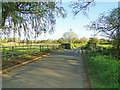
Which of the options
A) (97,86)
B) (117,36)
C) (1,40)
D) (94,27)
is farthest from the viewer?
(94,27)

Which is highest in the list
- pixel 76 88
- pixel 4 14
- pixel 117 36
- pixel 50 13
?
pixel 50 13

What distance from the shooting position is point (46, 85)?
4.33m

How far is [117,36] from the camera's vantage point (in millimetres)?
3217

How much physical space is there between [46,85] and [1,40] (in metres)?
3.99

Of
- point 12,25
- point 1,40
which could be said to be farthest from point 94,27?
point 1,40

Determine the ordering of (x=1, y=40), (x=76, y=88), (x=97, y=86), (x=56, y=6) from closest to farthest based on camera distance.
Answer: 1. (x=97, y=86)
2. (x=76, y=88)
3. (x=1, y=40)
4. (x=56, y=6)

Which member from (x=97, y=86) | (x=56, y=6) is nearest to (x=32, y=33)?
(x=56, y=6)

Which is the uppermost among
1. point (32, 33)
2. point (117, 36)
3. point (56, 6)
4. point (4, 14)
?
point (56, 6)

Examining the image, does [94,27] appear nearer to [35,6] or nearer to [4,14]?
[35,6]

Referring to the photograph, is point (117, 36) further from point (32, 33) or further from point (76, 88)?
point (32, 33)

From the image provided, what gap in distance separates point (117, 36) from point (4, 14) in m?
6.17

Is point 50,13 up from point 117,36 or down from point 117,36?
up

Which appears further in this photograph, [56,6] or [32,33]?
[56,6]

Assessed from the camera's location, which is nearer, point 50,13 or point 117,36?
point 117,36
